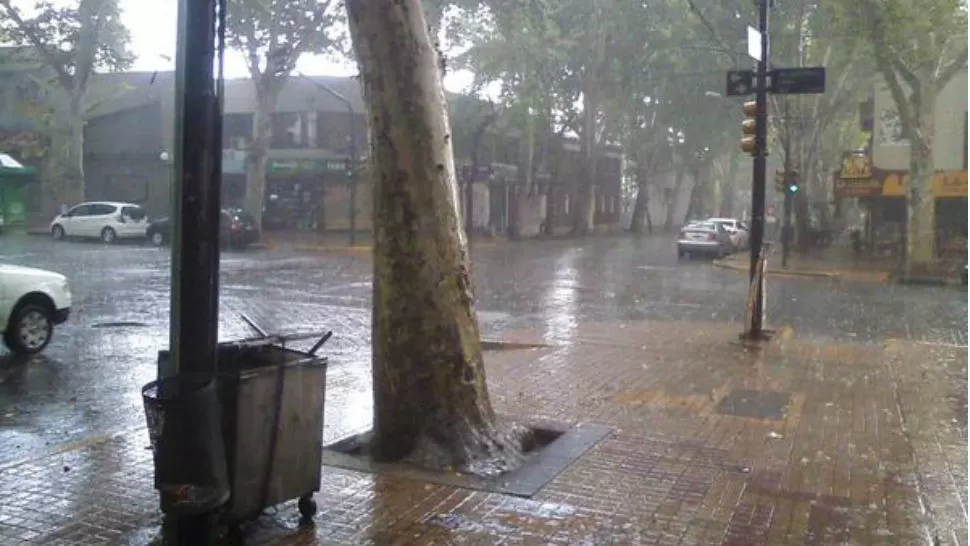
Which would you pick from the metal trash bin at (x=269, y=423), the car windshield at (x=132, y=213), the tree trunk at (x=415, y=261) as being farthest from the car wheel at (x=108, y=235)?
the metal trash bin at (x=269, y=423)

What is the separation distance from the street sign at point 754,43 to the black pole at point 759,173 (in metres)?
0.24

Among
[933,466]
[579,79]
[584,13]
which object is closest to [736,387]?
[933,466]

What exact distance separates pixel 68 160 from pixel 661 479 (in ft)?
120

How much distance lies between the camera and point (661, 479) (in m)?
6.19

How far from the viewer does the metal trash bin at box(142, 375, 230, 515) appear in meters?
4.41

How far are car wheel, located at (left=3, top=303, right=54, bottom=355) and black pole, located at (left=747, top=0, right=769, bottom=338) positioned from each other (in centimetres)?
884

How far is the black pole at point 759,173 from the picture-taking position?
12.7 meters

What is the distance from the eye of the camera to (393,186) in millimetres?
6246

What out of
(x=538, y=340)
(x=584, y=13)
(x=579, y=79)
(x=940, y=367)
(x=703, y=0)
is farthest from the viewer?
(x=579, y=79)

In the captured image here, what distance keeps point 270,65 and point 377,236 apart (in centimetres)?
2962

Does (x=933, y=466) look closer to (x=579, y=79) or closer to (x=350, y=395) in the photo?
(x=350, y=395)

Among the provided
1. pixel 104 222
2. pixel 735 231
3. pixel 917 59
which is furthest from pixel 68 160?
pixel 917 59

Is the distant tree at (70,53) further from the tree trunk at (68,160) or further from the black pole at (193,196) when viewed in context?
the black pole at (193,196)

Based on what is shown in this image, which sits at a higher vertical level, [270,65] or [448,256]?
[270,65]
